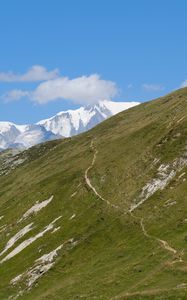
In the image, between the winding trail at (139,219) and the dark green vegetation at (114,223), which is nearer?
the dark green vegetation at (114,223)

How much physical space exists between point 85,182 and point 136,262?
56.5 meters

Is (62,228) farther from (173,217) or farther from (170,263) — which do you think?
(170,263)

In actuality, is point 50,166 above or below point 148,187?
above

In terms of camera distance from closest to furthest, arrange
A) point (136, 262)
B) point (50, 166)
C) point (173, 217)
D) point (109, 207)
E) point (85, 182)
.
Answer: point (136, 262) → point (173, 217) → point (109, 207) → point (85, 182) → point (50, 166)

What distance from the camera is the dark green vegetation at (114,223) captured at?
68438 mm

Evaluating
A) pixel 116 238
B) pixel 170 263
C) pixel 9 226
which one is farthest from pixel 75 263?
pixel 9 226

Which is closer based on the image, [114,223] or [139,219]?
[139,219]

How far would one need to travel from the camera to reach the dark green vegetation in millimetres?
68438

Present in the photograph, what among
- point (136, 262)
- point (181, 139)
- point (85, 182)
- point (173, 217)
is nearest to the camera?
point (136, 262)

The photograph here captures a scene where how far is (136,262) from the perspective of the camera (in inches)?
2872

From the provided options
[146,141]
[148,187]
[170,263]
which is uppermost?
[146,141]

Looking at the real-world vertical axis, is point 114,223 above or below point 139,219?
above

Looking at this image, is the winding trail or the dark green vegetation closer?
the dark green vegetation

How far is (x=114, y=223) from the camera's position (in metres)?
95.6
